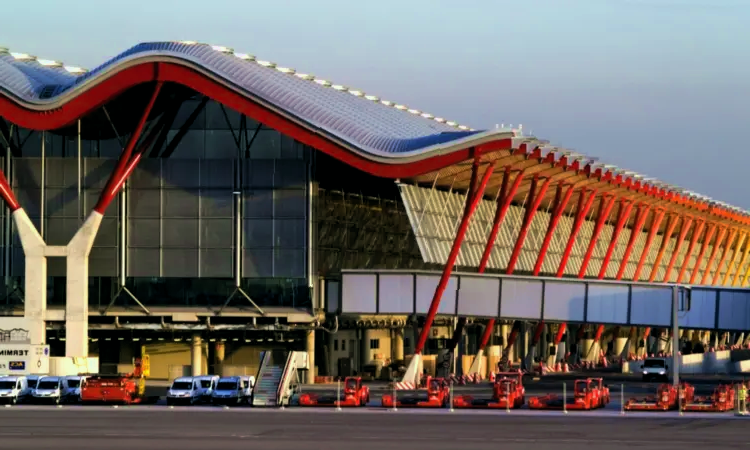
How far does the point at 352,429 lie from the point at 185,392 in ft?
66.6

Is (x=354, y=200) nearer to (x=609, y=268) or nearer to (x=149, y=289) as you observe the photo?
(x=149, y=289)

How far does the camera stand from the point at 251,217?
10169cm

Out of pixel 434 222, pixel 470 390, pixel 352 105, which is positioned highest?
pixel 352 105

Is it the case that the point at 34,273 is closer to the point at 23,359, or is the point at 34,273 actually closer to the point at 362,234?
the point at 23,359

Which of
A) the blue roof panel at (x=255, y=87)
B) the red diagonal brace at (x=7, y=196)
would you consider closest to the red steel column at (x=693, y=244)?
the blue roof panel at (x=255, y=87)

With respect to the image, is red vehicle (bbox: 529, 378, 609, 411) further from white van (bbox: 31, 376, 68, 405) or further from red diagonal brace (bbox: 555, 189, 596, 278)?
red diagonal brace (bbox: 555, 189, 596, 278)

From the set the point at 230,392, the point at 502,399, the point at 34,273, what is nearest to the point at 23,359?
the point at 34,273

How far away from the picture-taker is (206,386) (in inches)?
3184

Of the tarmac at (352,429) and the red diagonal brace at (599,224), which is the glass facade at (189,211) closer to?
the tarmac at (352,429)

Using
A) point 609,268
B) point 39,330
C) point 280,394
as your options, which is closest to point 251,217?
point 39,330

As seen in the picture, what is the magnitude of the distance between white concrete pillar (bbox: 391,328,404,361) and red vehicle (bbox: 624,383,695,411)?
45.4 m

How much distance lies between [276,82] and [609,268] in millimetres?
80115

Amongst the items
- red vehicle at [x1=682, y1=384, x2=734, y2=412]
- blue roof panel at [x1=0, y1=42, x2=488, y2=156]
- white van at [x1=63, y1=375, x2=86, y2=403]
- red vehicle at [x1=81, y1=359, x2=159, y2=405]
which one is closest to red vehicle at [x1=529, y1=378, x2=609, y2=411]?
red vehicle at [x1=682, y1=384, x2=734, y2=412]

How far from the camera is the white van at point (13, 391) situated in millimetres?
79750
